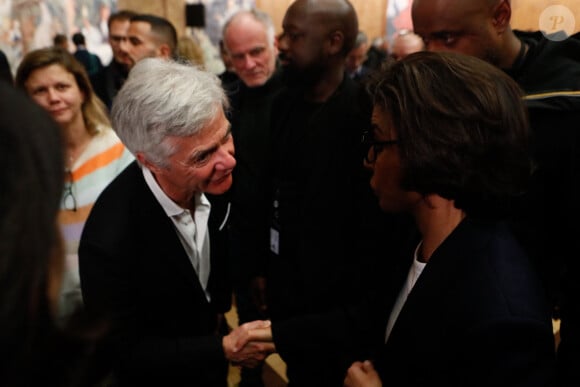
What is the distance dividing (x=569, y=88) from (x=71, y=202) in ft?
6.71

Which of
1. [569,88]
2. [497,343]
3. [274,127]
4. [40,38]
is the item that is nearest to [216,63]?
[40,38]

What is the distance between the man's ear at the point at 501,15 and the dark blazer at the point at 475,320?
864 mm

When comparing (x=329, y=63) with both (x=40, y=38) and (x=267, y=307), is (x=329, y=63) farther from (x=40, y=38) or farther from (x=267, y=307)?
(x=40, y=38)

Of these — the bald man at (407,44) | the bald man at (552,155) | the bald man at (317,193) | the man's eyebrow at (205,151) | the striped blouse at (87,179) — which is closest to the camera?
the bald man at (552,155)

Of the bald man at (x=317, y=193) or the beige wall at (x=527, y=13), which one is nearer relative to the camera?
the beige wall at (x=527, y=13)

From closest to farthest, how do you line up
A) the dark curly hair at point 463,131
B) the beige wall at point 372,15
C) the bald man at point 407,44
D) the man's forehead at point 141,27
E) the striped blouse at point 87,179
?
the dark curly hair at point 463,131, the striped blouse at point 87,179, the man's forehead at point 141,27, the bald man at point 407,44, the beige wall at point 372,15

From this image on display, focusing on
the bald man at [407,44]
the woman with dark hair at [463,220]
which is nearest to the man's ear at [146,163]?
the woman with dark hair at [463,220]

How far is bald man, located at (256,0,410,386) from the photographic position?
1927 mm

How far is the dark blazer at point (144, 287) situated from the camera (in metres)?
1.38

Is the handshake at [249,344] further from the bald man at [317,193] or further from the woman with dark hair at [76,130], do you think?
the woman with dark hair at [76,130]

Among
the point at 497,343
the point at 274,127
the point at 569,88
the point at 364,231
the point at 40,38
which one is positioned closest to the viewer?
the point at 497,343

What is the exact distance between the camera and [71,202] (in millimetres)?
2145

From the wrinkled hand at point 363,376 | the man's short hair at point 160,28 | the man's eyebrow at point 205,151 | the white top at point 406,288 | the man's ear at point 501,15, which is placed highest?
the man's ear at point 501,15

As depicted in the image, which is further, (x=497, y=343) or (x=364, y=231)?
(x=364, y=231)
